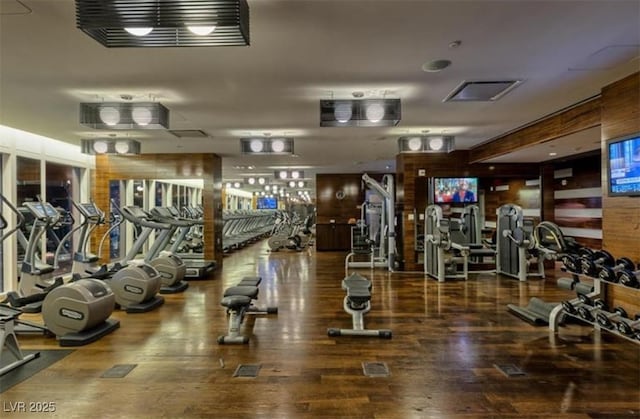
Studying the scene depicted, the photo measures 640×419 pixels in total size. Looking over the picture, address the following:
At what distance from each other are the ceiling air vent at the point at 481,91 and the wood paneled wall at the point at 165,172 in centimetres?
550

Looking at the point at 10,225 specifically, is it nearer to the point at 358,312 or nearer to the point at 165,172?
the point at 165,172

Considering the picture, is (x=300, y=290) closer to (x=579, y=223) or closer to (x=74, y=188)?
(x=74, y=188)

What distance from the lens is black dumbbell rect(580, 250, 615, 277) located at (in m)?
3.60

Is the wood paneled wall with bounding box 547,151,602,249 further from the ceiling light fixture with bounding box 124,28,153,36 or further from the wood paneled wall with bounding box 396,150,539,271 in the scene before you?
the ceiling light fixture with bounding box 124,28,153,36

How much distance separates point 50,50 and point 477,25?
3250 millimetres

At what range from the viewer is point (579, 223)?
848cm

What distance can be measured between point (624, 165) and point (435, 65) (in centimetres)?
207

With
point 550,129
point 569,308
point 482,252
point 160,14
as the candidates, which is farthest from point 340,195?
point 160,14

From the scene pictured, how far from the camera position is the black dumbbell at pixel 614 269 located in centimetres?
337

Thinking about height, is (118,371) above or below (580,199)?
below

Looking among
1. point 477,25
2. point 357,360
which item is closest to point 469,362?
point 357,360

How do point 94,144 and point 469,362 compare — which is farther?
point 94,144

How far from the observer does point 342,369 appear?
3303 millimetres

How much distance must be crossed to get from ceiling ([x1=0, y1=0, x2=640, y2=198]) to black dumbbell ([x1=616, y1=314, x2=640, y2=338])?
225cm
